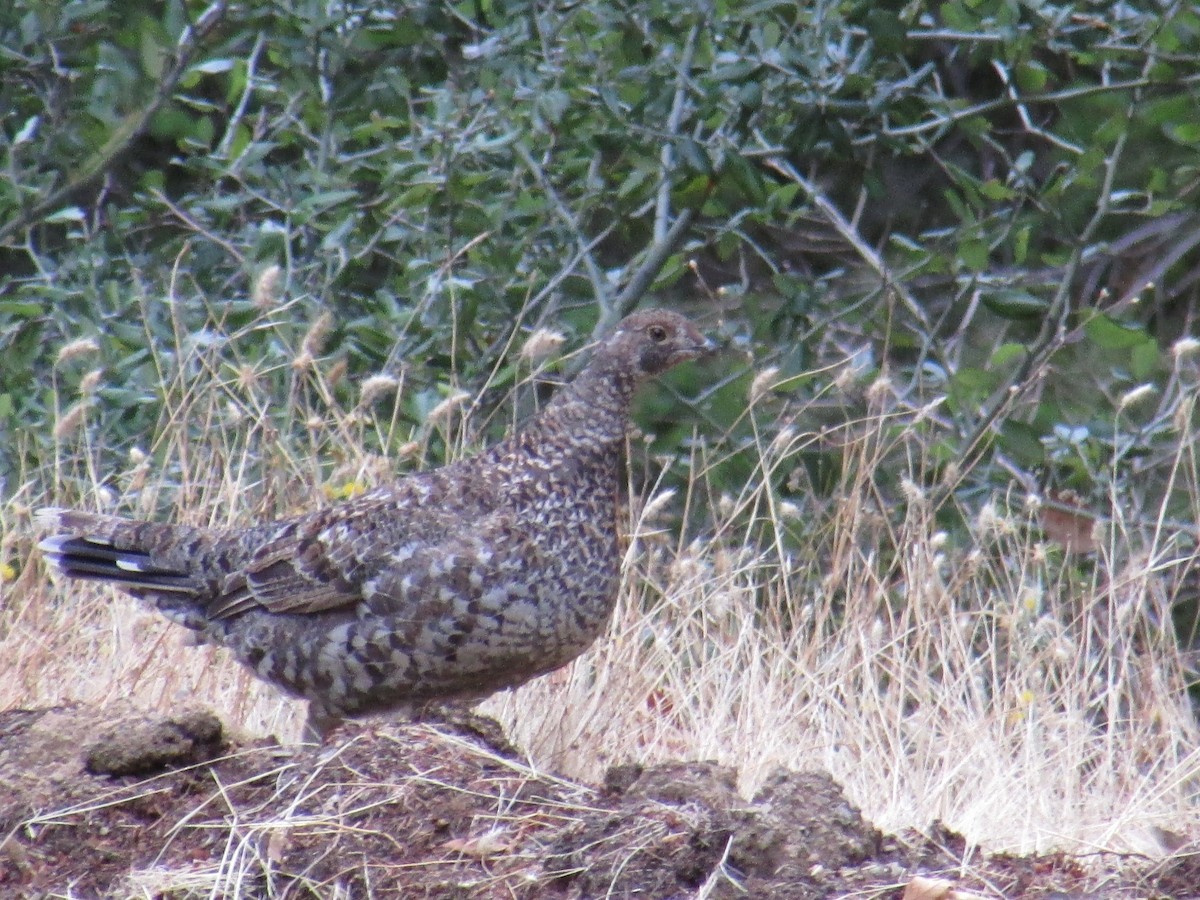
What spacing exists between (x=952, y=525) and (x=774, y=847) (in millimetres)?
3462

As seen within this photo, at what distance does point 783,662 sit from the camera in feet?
16.7

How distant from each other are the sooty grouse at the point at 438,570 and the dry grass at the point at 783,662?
0.25 meters

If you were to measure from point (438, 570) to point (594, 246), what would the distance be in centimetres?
261

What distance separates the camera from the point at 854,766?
15.5 ft

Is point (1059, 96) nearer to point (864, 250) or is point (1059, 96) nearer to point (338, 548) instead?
point (864, 250)

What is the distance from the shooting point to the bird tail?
502 centimetres

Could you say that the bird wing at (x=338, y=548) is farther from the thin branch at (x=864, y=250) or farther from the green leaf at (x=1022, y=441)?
the green leaf at (x=1022, y=441)

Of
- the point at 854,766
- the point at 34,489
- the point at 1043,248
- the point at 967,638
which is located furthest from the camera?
the point at 1043,248

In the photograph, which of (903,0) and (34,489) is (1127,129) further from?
(34,489)

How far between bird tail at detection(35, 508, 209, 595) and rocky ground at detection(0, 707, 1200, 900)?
1.36 metres

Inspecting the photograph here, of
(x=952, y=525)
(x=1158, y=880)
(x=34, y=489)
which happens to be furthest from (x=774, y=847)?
(x=34, y=489)

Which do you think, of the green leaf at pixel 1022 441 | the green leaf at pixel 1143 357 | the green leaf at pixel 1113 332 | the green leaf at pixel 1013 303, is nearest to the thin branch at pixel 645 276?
the green leaf at pixel 1013 303

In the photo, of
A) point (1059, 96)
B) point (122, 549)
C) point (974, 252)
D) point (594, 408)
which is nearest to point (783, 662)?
point (594, 408)

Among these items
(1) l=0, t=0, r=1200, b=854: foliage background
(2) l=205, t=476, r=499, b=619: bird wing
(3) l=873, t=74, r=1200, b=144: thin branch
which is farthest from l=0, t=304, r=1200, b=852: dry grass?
(3) l=873, t=74, r=1200, b=144: thin branch
